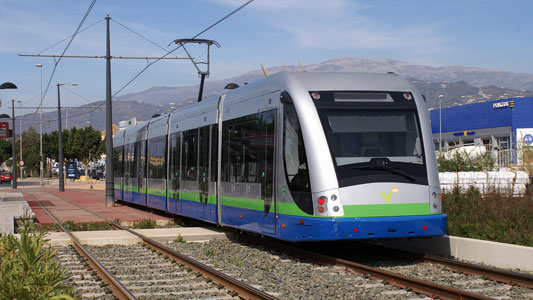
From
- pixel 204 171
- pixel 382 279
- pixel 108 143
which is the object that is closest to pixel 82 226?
pixel 204 171

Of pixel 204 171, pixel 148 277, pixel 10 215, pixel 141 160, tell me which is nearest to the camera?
pixel 148 277

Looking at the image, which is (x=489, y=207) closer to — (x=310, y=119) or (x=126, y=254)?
(x=310, y=119)

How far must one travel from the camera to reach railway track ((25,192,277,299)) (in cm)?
878

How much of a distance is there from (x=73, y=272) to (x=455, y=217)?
7.96 meters

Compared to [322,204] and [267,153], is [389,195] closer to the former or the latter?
[322,204]

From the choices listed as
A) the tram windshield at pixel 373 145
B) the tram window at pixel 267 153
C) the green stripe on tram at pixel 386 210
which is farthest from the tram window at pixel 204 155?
the green stripe on tram at pixel 386 210

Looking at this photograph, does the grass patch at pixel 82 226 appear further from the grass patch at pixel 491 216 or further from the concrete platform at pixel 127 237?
the grass patch at pixel 491 216

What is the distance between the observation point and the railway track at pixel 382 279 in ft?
27.9

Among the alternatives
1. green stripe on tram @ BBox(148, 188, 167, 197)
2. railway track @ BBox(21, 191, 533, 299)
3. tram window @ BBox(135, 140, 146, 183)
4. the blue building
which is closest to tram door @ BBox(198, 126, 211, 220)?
railway track @ BBox(21, 191, 533, 299)

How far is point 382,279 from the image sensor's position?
9555 mm

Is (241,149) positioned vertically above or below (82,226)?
above

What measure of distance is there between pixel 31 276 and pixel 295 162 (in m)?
6.06

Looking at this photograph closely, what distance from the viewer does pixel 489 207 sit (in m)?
14.8

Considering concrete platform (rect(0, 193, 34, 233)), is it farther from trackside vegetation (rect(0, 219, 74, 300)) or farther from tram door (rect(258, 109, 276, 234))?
trackside vegetation (rect(0, 219, 74, 300))
